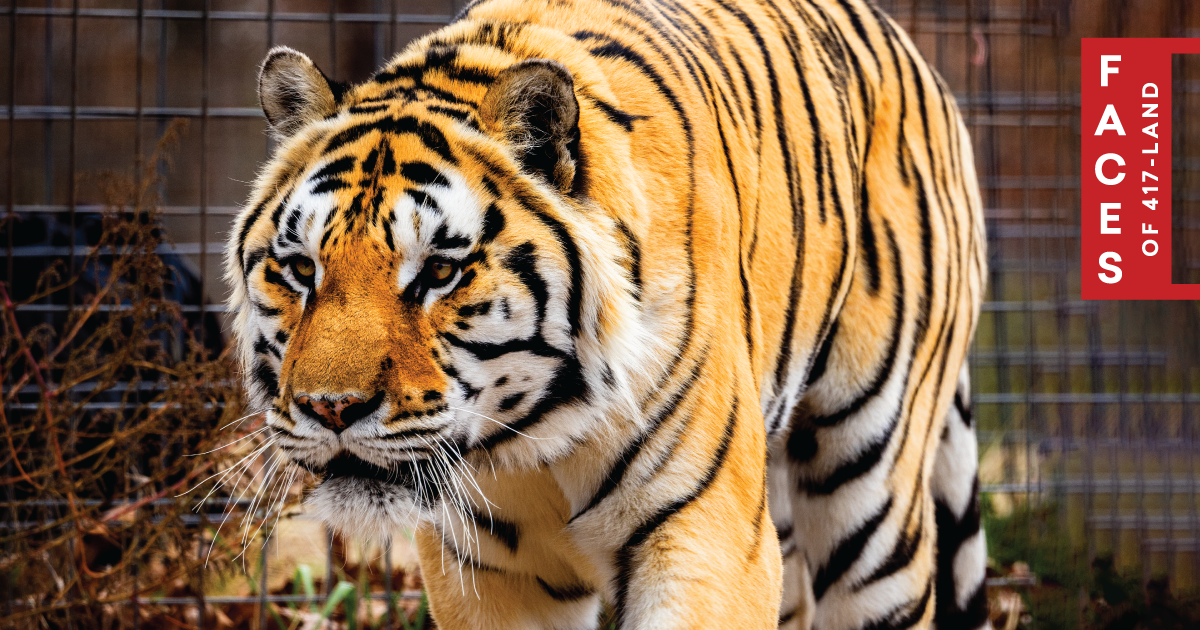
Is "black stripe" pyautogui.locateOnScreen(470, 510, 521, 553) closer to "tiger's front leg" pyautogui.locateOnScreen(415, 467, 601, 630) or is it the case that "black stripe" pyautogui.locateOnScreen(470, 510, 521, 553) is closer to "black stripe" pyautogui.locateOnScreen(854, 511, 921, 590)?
"tiger's front leg" pyautogui.locateOnScreen(415, 467, 601, 630)

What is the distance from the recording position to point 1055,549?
3266 mm

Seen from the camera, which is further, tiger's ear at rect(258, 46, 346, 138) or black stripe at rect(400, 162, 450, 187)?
tiger's ear at rect(258, 46, 346, 138)

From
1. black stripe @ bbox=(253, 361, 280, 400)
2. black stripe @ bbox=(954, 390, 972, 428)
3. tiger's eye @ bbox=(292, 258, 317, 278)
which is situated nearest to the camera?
tiger's eye @ bbox=(292, 258, 317, 278)

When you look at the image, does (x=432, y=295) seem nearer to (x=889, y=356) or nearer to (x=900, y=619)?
(x=889, y=356)

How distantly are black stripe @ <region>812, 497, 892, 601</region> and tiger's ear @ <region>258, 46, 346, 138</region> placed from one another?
116cm

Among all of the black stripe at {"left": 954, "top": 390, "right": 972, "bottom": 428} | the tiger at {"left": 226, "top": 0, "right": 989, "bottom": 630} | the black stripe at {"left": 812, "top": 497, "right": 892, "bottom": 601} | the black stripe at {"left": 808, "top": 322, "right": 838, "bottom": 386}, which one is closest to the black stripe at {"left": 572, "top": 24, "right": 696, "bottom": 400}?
the tiger at {"left": 226, "top": 0, "right": 989, "bottom": 630}

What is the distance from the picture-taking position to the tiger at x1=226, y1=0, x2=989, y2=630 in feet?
4.01

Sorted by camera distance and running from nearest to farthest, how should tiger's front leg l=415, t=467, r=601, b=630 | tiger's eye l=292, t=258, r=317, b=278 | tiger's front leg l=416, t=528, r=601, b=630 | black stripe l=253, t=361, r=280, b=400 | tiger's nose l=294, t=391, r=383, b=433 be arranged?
tiger's nose l=294, t=391, r=383, b=433
tiger's eye l=292, t=258, r=317, b=278
black stripe l=253, t=361, r=280, b=400
tiger's front leg l=415, t=467, r=601, b=630
tiger's front leg l=416, t=528, r=601, b=630

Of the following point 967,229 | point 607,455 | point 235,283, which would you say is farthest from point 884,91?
point 235,283

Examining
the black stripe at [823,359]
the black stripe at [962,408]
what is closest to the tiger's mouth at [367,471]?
the black stripe at [823,359]

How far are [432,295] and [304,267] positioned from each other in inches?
6.7

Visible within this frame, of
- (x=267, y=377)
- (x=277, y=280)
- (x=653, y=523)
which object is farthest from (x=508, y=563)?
(x=277, y=280)

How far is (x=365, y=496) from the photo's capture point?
130 cm

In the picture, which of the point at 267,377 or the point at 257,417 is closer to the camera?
the point at 267,377
